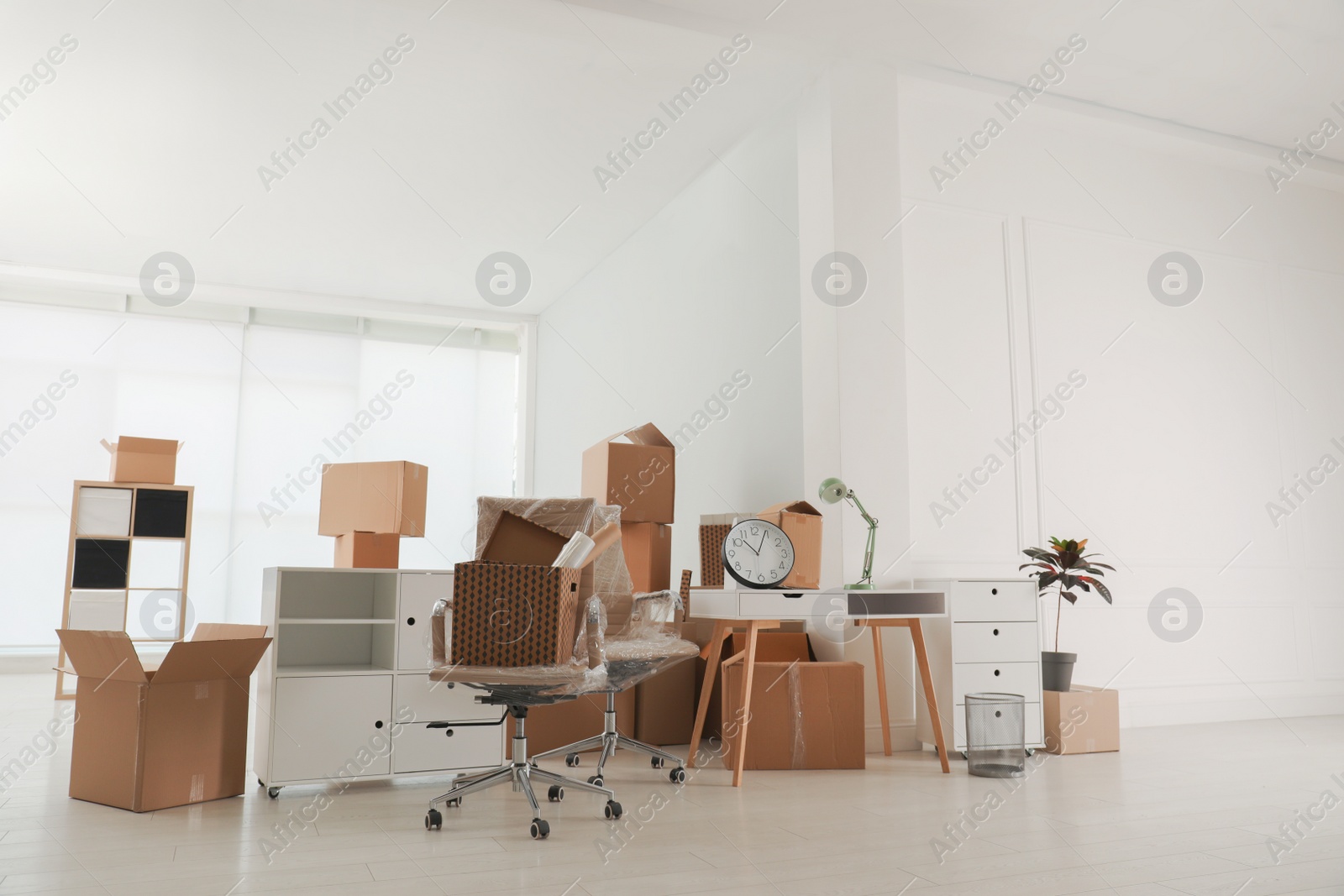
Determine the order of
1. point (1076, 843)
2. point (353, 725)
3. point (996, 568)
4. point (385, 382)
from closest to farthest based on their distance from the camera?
point (1076, 843) → point (353, 725) → point (996, 568) → point (385, 382)

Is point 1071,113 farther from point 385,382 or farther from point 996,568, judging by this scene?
point 385,382

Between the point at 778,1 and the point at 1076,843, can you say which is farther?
the point at 778,1

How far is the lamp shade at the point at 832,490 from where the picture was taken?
3.66 meters

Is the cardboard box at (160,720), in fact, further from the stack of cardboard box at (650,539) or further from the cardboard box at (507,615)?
the stack of cardboard box at (650,539)

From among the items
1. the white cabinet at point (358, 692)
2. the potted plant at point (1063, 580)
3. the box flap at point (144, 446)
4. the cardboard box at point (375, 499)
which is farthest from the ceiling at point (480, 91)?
the white cabinet at point (358, 692)

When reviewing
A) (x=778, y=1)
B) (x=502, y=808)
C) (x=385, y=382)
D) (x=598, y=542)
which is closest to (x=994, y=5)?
(x=778, y=1)

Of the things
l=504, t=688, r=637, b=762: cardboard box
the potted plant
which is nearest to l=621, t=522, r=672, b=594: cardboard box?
l=504, t=688, r=637, b=762: cardboard box

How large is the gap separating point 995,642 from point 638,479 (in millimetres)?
1584

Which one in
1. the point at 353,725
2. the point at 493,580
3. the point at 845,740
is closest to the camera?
the point at 493,580

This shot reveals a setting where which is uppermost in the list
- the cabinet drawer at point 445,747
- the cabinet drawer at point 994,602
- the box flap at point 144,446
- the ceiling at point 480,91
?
the ceiling at point 480,91

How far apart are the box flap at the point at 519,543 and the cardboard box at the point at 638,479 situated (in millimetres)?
1264

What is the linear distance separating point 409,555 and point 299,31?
4708 mm

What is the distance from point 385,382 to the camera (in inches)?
310

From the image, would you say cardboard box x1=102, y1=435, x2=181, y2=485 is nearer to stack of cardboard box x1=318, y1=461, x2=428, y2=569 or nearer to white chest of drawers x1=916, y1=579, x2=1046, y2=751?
stack of cardboard box x1=318, y1=461, x2=428, y2=569
